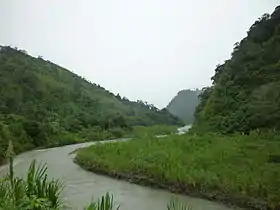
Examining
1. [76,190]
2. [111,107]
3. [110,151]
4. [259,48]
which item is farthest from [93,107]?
[76,190]

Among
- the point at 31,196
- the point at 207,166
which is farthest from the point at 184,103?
the point at 31,196

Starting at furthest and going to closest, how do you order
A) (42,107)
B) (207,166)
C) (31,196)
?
(42,107), (207,166), (31,196)

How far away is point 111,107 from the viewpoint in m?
62.5

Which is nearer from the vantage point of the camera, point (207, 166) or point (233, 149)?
point (207, 166)

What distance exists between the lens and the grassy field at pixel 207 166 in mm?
11188

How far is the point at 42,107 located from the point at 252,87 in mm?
23615

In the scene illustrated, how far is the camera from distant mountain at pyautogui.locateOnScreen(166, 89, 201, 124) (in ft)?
365

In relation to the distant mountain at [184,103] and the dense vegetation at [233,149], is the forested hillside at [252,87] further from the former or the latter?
the distant mountain at [184,103]

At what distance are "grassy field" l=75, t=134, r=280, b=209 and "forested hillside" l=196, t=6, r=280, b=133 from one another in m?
2.62

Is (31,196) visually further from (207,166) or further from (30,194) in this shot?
(207,166)

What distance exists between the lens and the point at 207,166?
46.0ft

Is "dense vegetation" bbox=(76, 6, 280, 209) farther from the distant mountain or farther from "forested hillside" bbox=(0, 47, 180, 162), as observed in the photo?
the distant mountain

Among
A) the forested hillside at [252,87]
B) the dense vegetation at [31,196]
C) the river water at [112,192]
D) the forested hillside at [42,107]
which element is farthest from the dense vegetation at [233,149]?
the forested hillside at [42,107]

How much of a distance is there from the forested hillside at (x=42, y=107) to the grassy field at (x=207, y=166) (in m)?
8.33
